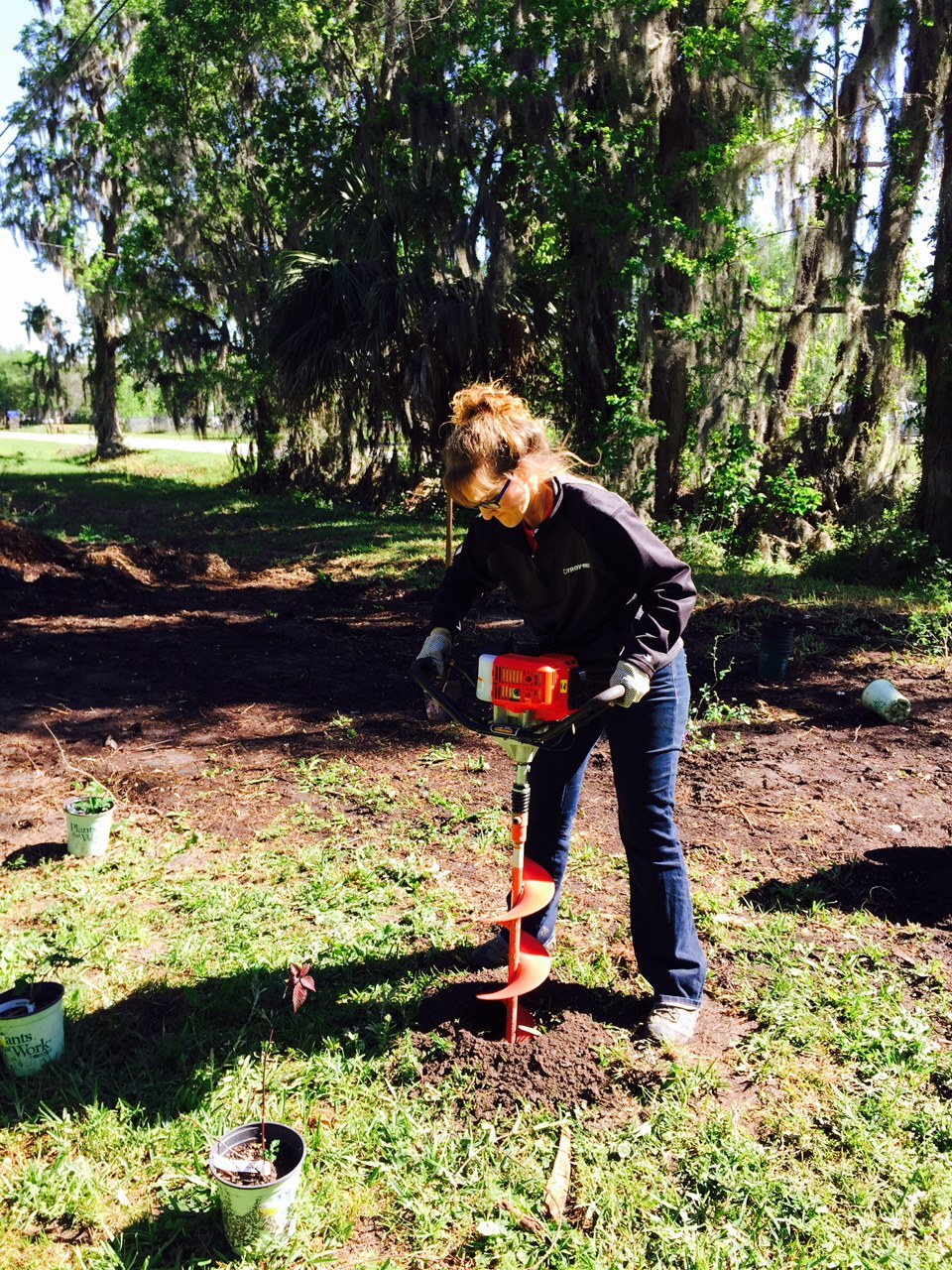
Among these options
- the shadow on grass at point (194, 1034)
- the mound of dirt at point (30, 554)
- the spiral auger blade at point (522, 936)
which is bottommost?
the shadow on grass at point (194, 1034)

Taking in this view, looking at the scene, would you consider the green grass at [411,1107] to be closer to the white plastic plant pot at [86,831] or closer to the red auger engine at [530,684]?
the white plastic plant pot at [86,831]

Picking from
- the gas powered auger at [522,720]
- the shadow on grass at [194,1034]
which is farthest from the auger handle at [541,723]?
the shadow on grass at [194,1034]

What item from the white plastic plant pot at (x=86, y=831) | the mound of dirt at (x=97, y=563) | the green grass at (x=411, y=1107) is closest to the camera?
the green grass at (x=411, y=1107)

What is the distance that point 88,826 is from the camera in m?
4.11

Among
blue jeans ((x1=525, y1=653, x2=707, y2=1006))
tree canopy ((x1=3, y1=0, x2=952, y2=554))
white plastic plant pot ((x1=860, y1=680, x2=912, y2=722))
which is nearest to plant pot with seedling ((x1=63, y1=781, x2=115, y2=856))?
blue jeans ((x1=525, y1=653, x2=707, y2=1006))

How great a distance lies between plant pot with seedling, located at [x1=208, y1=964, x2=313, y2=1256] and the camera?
2219 millimetres

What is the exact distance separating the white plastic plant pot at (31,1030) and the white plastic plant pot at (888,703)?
4588 mm

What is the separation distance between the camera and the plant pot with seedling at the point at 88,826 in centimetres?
411

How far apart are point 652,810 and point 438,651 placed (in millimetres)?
776

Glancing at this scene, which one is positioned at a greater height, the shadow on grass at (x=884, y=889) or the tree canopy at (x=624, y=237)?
the tree canopy at (x=624, y=237)

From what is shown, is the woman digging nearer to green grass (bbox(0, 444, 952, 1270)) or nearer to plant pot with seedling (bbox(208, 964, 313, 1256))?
green grass (bbox(0, 444, 952, 1270))

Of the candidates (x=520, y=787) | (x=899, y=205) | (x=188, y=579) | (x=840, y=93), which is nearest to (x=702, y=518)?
(x=899, y=205)

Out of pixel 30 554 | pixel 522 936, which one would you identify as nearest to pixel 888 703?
pixel 522 936

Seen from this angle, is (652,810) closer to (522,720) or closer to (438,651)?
(522,720)
